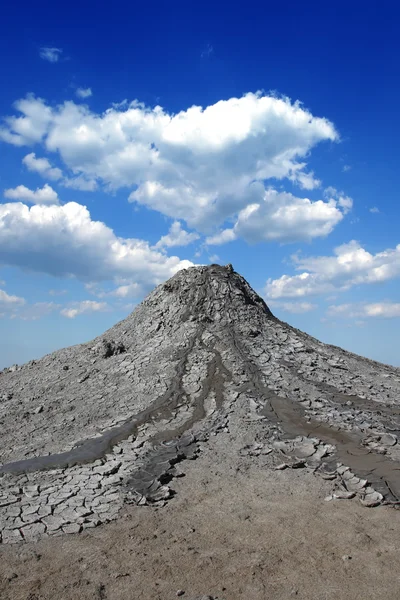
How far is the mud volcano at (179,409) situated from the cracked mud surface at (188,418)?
0.06 m

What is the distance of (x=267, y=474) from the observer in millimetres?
10570

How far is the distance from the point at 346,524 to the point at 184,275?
1617 cm

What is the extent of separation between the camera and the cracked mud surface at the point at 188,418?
9.27 meters

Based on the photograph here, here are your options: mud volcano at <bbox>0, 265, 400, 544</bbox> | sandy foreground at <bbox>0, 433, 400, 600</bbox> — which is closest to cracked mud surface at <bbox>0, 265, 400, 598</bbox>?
mud volcano at <bbox>0, 265, 400, 544</bbox>

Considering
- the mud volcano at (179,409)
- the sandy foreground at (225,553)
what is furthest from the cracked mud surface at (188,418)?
the sandy foreground at (225,553)

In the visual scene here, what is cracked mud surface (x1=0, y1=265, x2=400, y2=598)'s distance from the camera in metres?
9.27

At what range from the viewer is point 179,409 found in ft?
47.4

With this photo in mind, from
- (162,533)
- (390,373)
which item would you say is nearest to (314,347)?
(390,373)

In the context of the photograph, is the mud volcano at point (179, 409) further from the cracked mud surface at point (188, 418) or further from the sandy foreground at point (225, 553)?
the sandy foreground at point (225, 553)

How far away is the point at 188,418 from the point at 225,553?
6785 mm

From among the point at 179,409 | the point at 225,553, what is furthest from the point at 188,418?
the point at 225,553

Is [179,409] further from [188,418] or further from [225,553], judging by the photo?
[225,553]

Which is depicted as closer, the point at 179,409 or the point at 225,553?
the point at 225,553

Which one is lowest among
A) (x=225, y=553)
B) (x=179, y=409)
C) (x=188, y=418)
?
(x=225, y=553)
